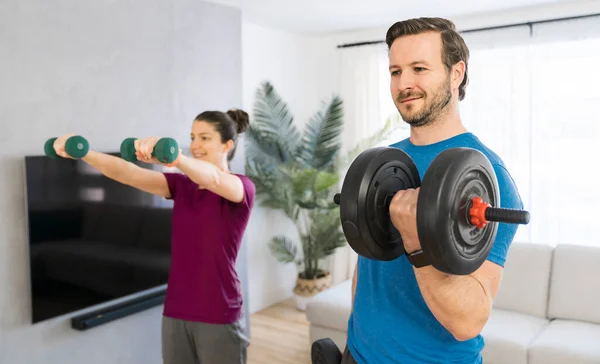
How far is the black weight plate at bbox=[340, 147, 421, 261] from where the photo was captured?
97 cm

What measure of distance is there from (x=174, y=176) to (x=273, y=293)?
257 cm

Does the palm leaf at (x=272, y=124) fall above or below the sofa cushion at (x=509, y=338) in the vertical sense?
above

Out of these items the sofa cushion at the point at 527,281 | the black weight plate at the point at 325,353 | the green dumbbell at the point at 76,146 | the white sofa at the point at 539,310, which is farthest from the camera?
→ the sofa cushion at the point at 527,281

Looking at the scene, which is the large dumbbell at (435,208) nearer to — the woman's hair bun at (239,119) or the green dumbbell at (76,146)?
the green dumbbell at (76,146)

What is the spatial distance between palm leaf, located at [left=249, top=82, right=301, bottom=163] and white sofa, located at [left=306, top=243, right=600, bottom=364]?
1.19 m

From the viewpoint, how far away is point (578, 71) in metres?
3.53

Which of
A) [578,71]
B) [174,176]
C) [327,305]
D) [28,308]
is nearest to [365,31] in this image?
[578,71]

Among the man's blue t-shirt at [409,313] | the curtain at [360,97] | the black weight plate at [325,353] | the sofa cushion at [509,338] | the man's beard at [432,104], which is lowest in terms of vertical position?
the sofa cushion at [509,338]

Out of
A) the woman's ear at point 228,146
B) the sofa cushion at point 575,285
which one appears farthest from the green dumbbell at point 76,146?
the sofa cushion at point 575,285

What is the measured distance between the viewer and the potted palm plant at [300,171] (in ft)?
12.9

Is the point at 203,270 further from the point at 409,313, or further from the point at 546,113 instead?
the point at 546,113

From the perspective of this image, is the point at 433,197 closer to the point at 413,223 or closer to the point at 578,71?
the point at 413,223

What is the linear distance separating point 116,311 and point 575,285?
7.71 ft

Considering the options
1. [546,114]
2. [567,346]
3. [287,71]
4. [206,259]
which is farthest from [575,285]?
[287,71]
